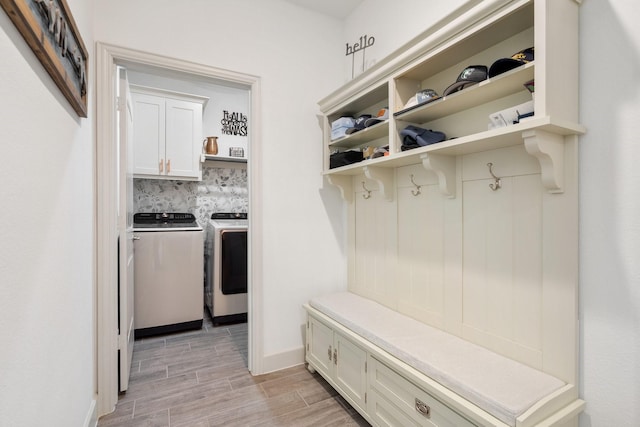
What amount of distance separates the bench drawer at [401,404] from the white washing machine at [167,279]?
216 cm

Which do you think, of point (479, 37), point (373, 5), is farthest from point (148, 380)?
point (373, 5)

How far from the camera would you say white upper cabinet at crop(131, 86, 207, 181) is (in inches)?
126

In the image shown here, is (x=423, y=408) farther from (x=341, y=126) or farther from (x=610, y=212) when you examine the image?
(x=341, y=126)

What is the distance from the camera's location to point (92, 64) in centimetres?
176

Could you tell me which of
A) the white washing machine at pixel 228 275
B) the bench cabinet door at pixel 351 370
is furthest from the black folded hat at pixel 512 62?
the white washing machine at pixel 228 275

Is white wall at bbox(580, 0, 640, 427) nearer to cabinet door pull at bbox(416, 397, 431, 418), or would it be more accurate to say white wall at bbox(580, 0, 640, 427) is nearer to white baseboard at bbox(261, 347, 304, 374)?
cabinet door pull at bbox(416, 397, 431, 418)

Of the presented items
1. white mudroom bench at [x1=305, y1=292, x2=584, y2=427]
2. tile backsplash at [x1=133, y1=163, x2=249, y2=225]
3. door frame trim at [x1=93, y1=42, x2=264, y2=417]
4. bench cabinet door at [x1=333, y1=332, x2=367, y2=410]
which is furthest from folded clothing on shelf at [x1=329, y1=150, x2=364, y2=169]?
tile backsplash at [x1=133, y1=163, x2=249, y2=225]

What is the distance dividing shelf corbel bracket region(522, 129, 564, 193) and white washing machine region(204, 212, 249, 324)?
2.66 m

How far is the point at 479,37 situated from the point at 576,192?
75cm

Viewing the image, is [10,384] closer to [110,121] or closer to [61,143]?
[61,143]

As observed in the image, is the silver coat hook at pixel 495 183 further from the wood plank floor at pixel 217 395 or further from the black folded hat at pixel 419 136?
the wood plank floor at pixel 217 395

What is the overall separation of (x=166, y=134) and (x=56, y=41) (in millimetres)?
2471

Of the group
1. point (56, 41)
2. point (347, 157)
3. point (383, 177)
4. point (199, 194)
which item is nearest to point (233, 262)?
point (199, 194)

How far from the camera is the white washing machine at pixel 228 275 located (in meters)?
3.18
